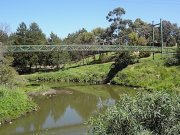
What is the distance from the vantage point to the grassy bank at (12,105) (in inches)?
1141

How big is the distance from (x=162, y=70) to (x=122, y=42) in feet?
145

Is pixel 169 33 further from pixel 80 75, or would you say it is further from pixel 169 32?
pixel 80 75

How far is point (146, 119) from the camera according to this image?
39.0 ft

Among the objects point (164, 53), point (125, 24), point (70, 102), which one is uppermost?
point (125, 24)

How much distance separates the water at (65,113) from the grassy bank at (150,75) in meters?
2.71

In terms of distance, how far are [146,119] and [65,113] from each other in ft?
78.4

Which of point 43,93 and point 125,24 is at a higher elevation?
point 125,24

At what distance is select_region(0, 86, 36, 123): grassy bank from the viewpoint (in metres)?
29.0

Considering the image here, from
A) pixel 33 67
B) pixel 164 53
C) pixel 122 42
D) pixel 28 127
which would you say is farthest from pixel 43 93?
pixel 122 42

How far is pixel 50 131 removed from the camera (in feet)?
89.2

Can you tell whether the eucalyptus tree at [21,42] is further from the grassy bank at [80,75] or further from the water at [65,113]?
the water at [65,113]

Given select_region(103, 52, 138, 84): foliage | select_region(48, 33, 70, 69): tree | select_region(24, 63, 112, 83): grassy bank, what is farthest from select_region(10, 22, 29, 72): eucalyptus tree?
select_region(103, 52, 138, 84): foliage

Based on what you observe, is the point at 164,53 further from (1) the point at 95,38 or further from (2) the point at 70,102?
(1) the point at 95,38

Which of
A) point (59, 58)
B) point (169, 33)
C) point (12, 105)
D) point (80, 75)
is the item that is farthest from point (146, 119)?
point (169, 33)
